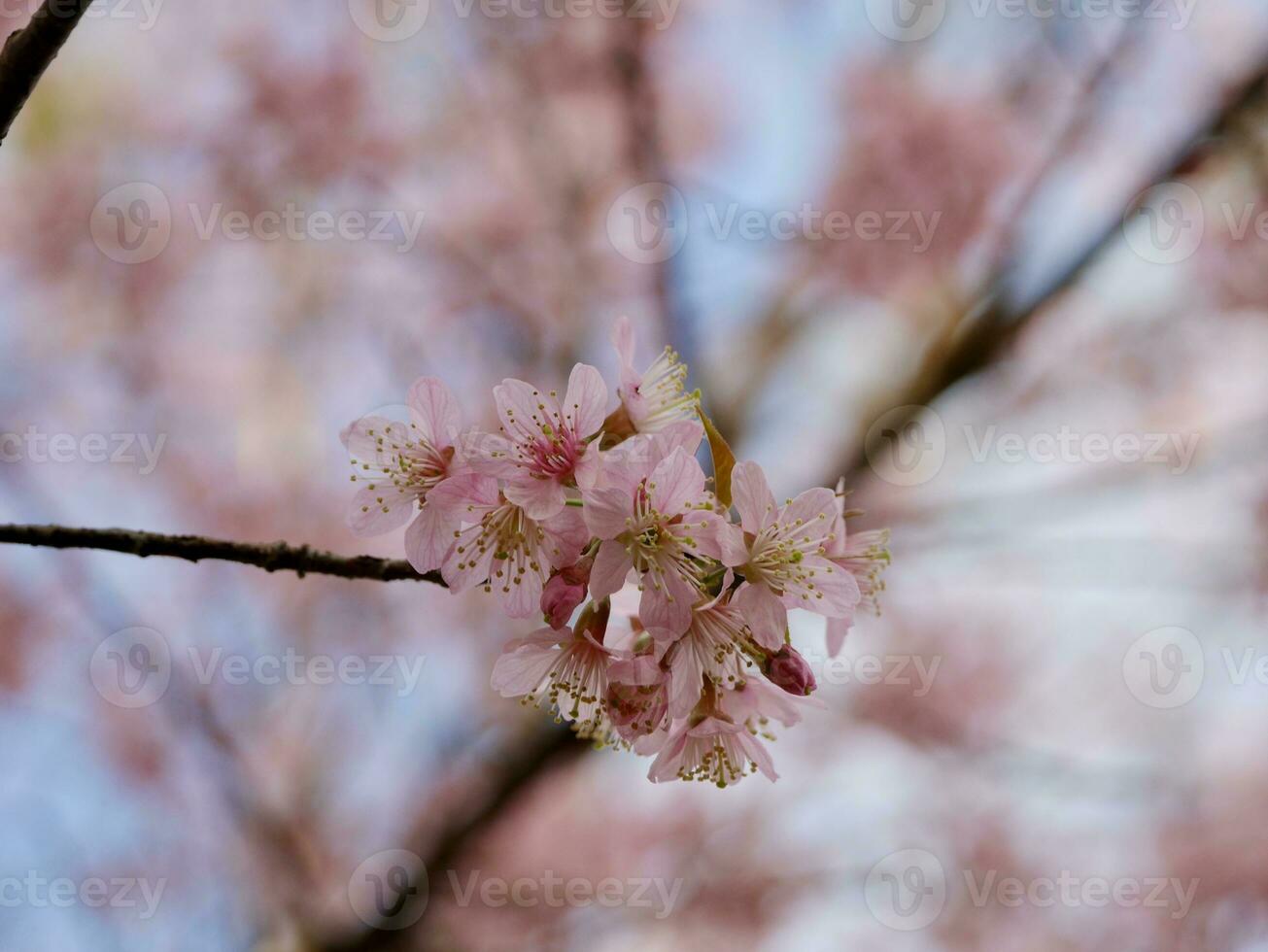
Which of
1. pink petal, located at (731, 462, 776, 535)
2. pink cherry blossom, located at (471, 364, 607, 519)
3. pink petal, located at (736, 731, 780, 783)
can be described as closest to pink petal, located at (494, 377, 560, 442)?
pink cherry blossom, located at (471, 364, 607, 519)

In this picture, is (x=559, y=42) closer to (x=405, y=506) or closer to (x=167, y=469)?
(x=167, y=469)

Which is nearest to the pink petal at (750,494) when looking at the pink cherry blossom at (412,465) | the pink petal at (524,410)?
the pink petal at (524,410)

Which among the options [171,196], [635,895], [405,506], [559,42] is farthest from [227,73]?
[635,895]

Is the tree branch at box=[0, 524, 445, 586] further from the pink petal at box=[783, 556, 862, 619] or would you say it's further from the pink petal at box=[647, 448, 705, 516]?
the pink petal at box=[783, 556, 862, 619]

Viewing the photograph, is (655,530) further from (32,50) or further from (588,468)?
(32,50)

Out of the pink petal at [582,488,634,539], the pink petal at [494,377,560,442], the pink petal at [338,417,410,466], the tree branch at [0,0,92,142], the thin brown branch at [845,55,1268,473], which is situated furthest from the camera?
the thin brown branch at [845,55,1268,473]

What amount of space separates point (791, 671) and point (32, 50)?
969 millimetres

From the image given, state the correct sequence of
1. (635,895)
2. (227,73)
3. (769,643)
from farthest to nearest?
(635,895), (227,73), (769,643)

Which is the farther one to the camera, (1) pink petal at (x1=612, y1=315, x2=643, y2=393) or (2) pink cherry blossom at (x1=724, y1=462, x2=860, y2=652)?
(1) pink petal at (x1=612, y1=315, x2=643, y2=393)

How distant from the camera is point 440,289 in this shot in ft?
17.1

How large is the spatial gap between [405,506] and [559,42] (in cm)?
427

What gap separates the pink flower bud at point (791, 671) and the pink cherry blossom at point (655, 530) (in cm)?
15

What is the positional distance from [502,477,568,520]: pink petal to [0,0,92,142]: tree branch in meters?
0.57

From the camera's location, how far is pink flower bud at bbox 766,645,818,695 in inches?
41.3
